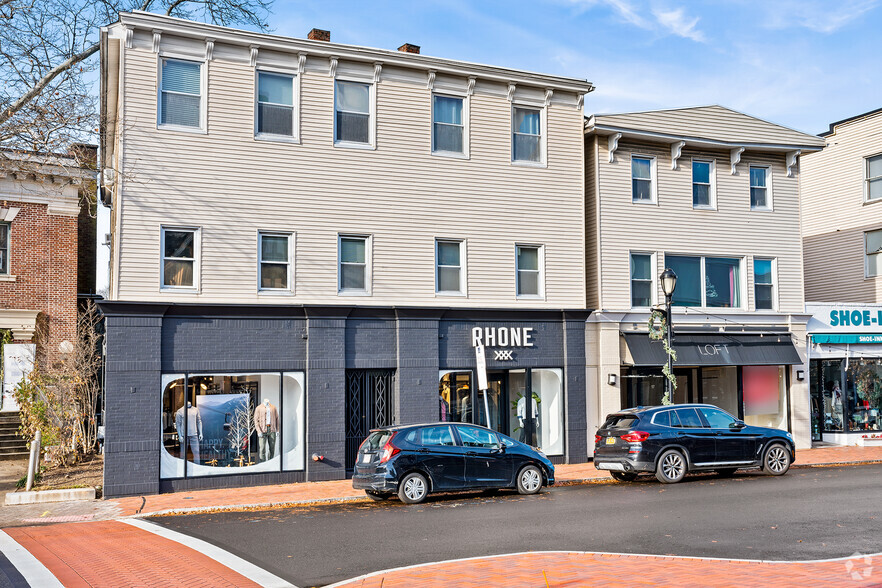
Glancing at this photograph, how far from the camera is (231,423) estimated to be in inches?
762

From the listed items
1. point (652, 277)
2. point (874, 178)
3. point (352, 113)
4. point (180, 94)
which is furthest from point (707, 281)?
point (180, 94)

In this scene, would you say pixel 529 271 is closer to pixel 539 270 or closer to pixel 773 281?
pixel 539 270

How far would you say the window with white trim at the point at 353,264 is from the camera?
820 inches

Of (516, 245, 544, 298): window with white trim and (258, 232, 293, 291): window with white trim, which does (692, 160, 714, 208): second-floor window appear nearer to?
(516, 245, 544, 298): window with white trim

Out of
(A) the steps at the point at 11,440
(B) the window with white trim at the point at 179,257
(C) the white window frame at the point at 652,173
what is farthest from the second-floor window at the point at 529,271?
(A) the steps at the point at 11,440

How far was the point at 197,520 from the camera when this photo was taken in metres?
14.4

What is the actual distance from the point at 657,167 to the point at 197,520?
54.5 feet

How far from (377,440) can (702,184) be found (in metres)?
14.4

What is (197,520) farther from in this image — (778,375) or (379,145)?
(778,375)

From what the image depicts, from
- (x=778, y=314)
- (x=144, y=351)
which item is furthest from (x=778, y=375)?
(x=144, y=351)

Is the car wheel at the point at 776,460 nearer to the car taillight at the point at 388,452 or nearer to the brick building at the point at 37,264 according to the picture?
the car taillight at the point at 388,452

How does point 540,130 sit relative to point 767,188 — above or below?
above

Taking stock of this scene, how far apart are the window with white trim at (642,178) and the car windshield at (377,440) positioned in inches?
472

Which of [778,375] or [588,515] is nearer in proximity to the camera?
[588,515]
